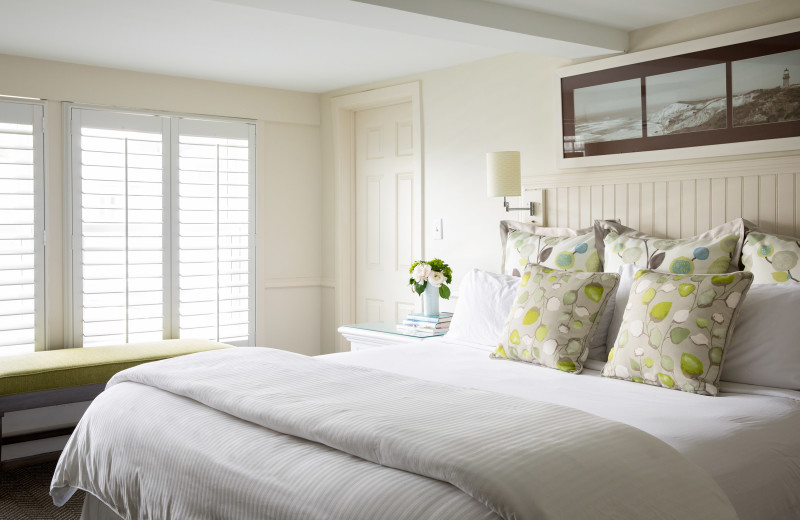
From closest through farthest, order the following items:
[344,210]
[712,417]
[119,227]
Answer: [712,417] → [119,227] → [344,210]

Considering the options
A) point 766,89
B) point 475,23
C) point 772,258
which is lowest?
point 772,258

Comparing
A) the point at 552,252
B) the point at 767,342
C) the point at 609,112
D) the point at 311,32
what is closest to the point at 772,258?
the point at 767,342

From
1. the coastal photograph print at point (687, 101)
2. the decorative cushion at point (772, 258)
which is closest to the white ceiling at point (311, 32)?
the coastal photograph print at point (687, 101)

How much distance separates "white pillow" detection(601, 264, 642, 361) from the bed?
0.02m

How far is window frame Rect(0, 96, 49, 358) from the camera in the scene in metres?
4.51

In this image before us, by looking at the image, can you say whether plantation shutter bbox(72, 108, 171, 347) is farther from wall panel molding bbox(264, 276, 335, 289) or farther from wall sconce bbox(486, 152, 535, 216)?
wall sconce bbox(486, 152, 535, 216)

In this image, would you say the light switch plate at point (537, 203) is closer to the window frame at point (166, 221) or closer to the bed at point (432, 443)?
the bed at point (432, 443)

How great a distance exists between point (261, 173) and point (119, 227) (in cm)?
109

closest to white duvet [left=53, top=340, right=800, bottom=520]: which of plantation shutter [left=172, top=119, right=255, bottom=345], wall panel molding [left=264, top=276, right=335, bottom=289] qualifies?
plantation shutter [left=172, top=119, right=255, bottom=345]

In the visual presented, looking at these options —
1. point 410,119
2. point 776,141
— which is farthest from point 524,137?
point 776,141

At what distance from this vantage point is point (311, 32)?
154 inches

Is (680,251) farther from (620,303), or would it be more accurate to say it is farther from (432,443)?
(432,443)

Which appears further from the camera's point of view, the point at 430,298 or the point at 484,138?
the point at 484,138

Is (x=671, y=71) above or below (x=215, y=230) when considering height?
above
